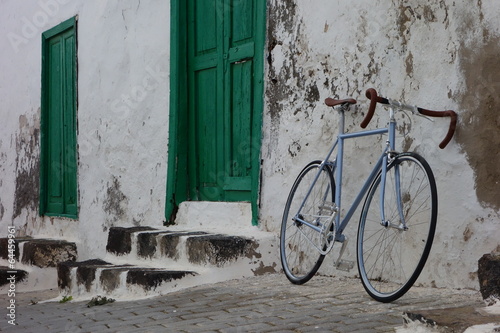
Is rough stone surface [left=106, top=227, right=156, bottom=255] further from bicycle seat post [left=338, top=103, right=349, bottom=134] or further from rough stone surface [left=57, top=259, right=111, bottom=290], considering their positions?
bicycle seat post [left=338, top=103, right=349, bottom=134]

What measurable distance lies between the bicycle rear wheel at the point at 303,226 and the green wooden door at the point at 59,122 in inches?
157

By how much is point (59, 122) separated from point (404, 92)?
5.65 meters

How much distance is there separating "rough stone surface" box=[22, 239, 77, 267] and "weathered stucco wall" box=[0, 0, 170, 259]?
13 cm

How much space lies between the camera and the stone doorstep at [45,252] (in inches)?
312

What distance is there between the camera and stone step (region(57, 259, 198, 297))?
508 cm

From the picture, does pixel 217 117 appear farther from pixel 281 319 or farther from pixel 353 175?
pixel 281 319

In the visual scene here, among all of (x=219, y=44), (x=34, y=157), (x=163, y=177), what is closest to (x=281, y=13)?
(x=219, y=44)

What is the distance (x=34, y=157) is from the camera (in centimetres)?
966

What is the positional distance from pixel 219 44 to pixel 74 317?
2761mm

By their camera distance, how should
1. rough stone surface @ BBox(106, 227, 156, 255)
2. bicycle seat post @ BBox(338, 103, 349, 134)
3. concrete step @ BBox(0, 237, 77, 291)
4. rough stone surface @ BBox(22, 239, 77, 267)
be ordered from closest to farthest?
bicycle seat post @ BBox(338, 103, 349, 134) < rough stone surface @ BBox(106, 227, 156, 255) < concrete step @ BBox(0, 237, 77, 291) < rough stone surface @ BBox(22, 239, 77, 267)

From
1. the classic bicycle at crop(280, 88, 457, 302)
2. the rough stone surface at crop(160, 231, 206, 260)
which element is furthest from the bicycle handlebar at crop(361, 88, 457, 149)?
the rough stone surface at crop(160, 231, 206, 260)

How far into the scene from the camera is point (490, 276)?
3363 millimetres

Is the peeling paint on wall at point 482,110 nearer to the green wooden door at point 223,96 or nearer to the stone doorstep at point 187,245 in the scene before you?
the stone doorstep at point 187,245

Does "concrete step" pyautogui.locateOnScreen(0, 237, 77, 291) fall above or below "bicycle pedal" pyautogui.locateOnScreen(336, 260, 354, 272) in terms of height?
below
